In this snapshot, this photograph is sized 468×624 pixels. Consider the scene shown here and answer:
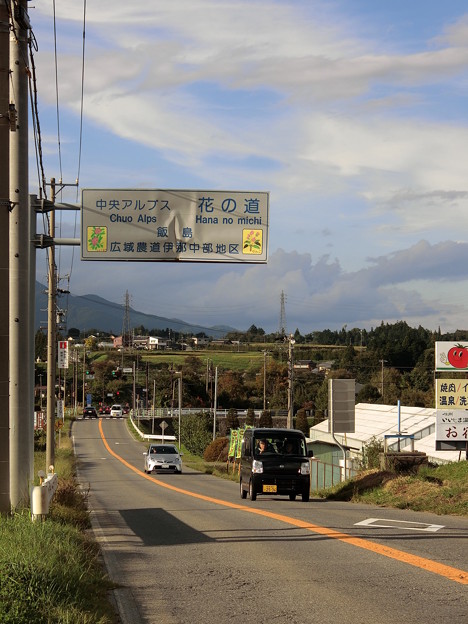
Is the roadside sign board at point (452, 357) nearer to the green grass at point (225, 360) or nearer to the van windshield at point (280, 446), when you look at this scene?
the van windshield at point (280, 446)

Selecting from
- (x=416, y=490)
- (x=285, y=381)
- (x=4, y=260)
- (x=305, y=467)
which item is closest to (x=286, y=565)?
(x=4, y=260)

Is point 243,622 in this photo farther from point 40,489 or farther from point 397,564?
point 40,489

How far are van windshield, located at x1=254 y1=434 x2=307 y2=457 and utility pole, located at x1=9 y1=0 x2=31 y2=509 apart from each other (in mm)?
11251

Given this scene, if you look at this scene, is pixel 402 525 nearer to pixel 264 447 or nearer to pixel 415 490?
pixel 415 490

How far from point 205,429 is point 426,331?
118 metres

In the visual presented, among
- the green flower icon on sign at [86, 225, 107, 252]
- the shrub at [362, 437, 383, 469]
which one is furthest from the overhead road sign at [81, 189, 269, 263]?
the shrub at [362, 437, 383, 469]

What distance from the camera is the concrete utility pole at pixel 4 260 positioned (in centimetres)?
1268

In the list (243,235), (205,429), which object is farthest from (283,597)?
(205,429)

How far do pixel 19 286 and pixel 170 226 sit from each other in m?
6.05

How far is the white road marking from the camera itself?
1424 cm

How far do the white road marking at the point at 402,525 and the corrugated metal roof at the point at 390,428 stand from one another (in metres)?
17.9

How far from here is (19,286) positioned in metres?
13.0

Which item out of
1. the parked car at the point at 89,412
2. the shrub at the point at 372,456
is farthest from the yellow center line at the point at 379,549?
the parked car at the point at 89,412

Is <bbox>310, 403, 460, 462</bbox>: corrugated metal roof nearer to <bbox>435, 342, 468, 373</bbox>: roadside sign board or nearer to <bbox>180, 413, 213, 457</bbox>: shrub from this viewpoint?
<bbox>435, 342, 468, 373</bbox>: roadside sign board
